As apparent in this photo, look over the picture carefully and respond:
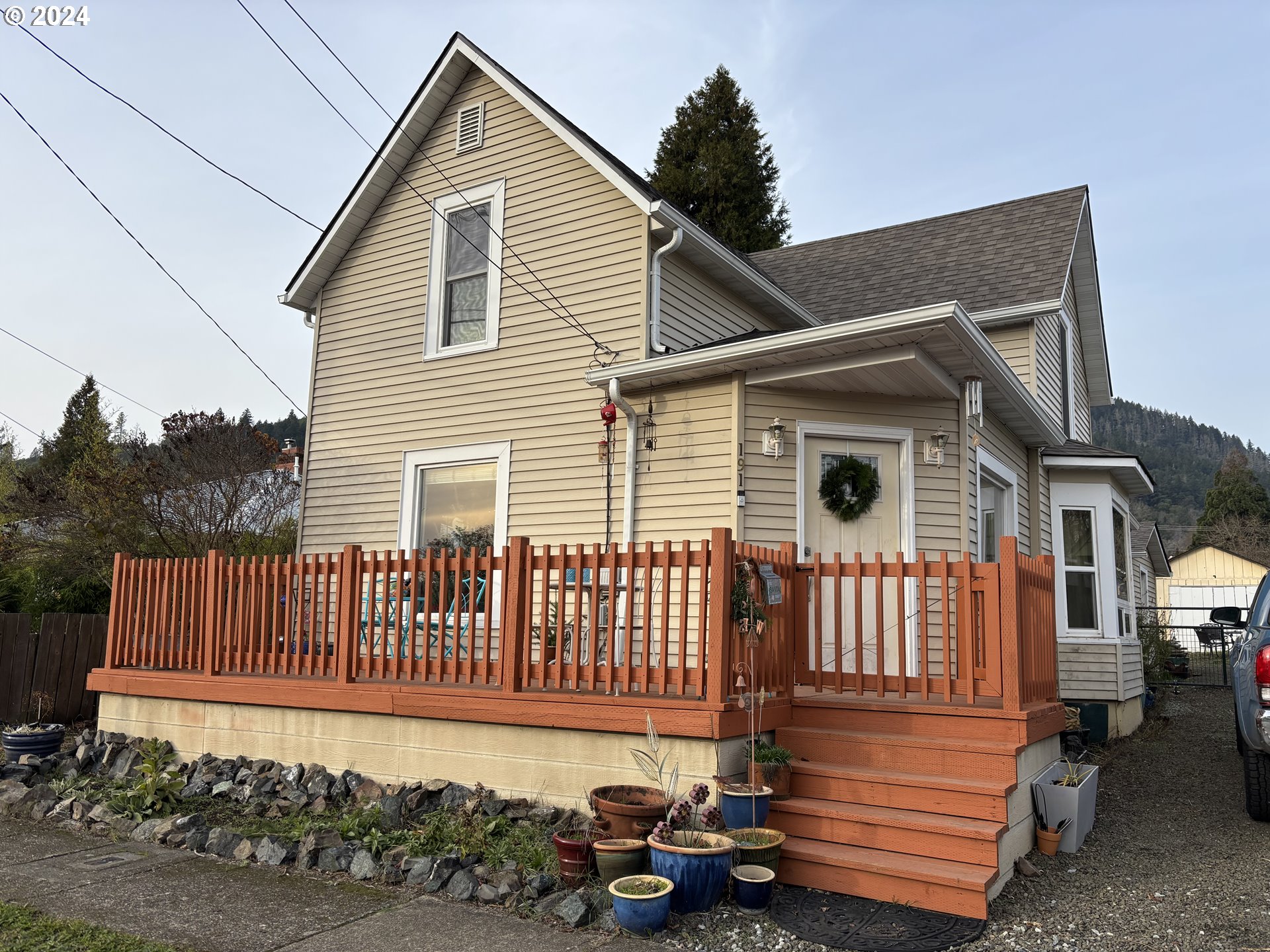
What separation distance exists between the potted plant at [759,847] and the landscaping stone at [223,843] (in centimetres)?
321

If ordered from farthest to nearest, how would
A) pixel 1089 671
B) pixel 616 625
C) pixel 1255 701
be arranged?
pixel 1089 671 → pixel 616 625 → pixel 1255 701

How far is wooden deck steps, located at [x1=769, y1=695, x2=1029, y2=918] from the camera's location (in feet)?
14.6

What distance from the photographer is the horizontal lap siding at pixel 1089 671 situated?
1070 centimetres

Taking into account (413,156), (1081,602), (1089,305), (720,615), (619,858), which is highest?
(413,156)

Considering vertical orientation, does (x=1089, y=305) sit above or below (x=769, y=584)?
above

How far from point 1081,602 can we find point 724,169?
62.5 feet

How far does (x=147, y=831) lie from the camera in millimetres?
5969

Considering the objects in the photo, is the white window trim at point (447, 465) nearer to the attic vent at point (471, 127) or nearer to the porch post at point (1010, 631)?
the attic vent at point (471, 127)

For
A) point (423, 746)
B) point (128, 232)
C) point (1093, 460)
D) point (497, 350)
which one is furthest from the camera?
point (1093, 460)

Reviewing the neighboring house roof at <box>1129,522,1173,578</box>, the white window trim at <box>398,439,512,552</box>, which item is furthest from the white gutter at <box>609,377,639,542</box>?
the neighboring house roof at <box>1129,522,1173,578</box>

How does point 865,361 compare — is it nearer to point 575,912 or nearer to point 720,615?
point 720,615

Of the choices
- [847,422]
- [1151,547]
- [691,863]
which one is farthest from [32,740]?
[1151,547]

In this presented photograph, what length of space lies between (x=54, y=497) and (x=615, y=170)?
12.6 meters

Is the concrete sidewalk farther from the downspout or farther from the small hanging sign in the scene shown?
the downspout
